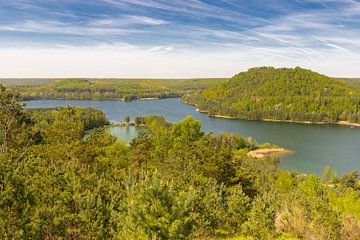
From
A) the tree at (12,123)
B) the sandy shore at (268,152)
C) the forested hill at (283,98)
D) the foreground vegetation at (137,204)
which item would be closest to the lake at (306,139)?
the sandy shore at (268,152)

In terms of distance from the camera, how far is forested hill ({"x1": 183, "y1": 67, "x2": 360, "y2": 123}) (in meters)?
132

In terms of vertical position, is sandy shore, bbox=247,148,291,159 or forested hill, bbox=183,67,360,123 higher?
forested hill, bbox=183,67,360,123

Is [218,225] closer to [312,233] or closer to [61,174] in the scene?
[312,233]

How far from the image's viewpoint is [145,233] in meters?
7.78

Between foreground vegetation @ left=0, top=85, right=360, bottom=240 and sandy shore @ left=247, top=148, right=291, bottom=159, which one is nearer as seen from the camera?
foreground vegetation @ left=0, top=85, right=360, bottom=240

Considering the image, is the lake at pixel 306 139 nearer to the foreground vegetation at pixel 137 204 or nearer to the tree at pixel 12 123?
the foreground vegetation at pixel 137 204

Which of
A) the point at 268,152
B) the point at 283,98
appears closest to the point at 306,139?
the point at 268,152

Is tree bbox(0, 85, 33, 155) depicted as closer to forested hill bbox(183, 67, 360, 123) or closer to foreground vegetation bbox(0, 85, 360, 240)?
foreground vegetation bbox(0, 85, 360, 240)

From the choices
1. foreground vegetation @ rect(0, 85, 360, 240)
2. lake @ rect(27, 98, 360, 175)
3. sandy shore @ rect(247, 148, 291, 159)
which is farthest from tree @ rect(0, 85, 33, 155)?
sandy shore @ rect(247, 148, 291, 159)

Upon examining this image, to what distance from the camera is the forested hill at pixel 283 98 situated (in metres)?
132

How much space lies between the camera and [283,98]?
15300cm

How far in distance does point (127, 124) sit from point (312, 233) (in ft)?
317

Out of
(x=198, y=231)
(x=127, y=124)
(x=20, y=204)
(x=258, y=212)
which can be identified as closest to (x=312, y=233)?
(x=258, y=212)

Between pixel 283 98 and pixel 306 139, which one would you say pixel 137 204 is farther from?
pixel 283 98
